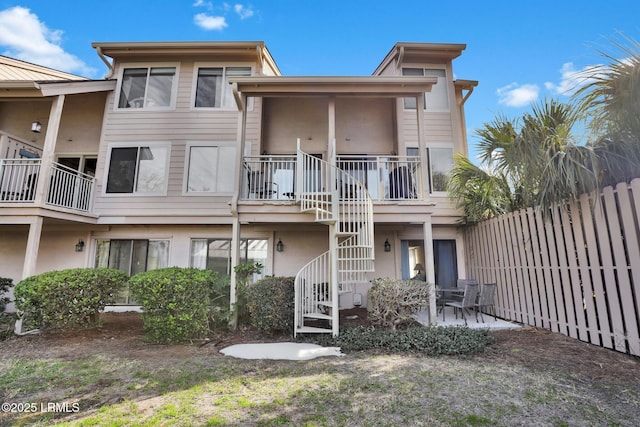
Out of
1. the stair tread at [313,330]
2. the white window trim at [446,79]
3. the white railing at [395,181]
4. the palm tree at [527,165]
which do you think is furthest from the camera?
the white window trim at [446,79]

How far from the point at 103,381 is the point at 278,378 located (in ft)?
7.31

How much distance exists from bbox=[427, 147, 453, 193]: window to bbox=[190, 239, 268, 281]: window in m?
5.30

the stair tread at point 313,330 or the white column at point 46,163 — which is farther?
the white column at point 46,163

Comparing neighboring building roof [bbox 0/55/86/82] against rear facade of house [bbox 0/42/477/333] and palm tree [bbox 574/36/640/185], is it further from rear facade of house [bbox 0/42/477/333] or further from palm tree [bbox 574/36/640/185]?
palm tree [bbox 574/36/640/185]

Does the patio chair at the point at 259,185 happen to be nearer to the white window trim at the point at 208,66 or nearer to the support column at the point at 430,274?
the white window trim at the point at 208,66

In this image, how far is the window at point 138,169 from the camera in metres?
8.63

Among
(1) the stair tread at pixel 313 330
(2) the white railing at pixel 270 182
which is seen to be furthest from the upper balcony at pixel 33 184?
(1) the stair tread at pixel 313 330

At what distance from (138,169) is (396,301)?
7814 millimetres

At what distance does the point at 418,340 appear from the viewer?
5.20 metres

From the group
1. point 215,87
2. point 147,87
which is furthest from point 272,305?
point 147,87

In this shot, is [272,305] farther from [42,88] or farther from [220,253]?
[42,88]

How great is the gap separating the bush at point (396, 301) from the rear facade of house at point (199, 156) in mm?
1815

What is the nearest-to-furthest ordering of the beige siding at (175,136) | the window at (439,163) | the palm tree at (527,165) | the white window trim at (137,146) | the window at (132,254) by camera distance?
1. the palm tree at (527,165)
2. the beige siding at (175,136)
3. the white window trim at (137,146)
4. the window at (132,254)
5. the window at (439,163)

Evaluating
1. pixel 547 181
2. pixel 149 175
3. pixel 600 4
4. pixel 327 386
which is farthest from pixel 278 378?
pixel 600 4
